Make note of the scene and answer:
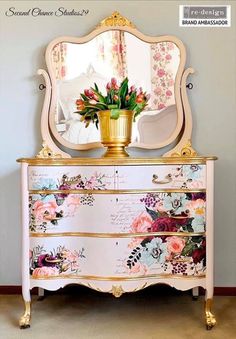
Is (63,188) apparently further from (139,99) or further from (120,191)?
(139,99)

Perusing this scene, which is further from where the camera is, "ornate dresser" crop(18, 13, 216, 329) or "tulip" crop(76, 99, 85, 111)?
"tulip" crop(76, 99, 85, 111)

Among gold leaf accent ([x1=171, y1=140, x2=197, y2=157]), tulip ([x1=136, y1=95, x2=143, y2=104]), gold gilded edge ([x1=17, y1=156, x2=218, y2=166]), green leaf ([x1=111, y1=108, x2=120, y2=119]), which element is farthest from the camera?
gold leaf accent ([x1=171, y1=140, x2=197, y2=157])

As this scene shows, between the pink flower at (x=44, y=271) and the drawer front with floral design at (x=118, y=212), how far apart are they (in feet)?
0.65

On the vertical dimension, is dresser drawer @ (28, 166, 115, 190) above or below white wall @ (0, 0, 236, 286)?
below

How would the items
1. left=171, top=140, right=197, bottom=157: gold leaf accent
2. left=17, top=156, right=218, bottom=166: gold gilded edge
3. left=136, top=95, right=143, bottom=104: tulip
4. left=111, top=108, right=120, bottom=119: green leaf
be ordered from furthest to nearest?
left=171, top=140, right=197, bottom=157: gold leaf accent → left=136, top=95, right=143, bottom=104: tulip → left=111, top=108, right=120, bottom=119: green leaf → left=17, top=156, right=218, bottom=166: gold gilded edge

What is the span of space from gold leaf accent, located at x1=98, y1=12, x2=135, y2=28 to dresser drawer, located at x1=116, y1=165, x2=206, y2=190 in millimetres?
1024

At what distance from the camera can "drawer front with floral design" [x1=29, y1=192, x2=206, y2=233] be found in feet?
7.14

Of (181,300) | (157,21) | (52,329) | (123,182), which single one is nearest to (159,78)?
(157,21)

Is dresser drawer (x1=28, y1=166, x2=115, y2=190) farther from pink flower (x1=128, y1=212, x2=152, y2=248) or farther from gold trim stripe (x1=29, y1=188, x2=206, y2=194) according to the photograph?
pink flower (x1=128, y1=212, x2=152, y2=248)

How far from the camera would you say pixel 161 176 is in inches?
86.6

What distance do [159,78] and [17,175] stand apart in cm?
109

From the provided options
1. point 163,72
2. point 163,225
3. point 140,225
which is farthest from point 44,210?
point 163,72

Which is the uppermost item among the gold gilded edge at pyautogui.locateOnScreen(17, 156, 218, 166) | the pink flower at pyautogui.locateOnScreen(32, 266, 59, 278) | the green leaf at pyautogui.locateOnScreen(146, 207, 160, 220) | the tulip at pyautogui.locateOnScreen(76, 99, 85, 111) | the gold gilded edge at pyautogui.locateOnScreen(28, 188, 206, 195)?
the tulip at pyautogui.locateOnScreen(76, 99, 85, 111)

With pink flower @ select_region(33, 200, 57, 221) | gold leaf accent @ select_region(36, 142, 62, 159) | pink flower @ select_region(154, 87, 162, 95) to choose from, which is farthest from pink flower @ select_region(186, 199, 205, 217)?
gold leaf accent @ select_region(36, 142, 62, 159)
